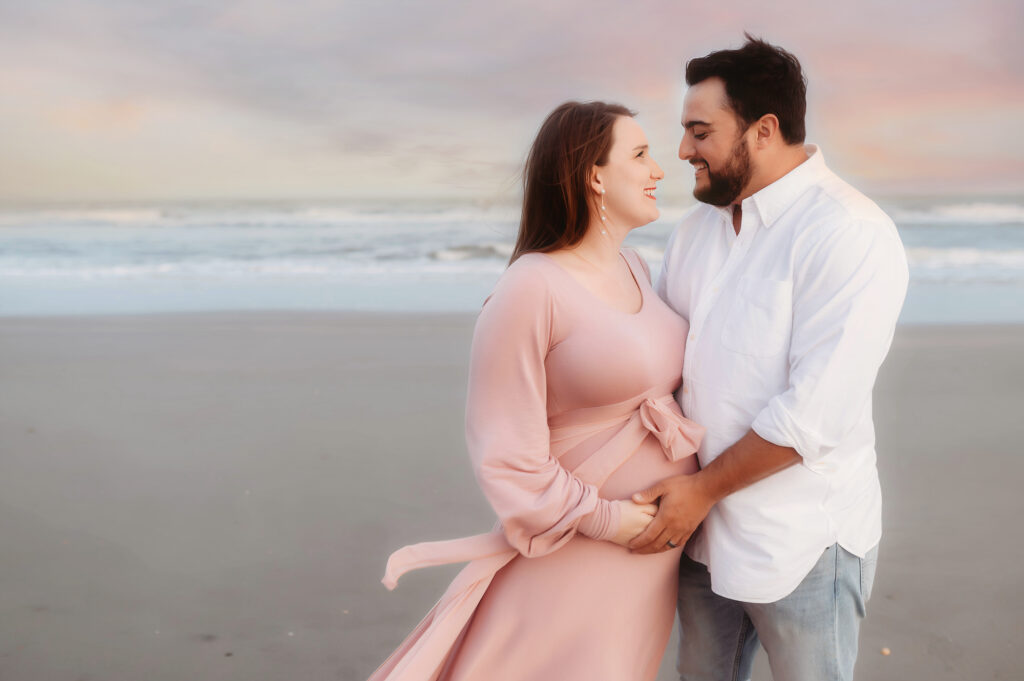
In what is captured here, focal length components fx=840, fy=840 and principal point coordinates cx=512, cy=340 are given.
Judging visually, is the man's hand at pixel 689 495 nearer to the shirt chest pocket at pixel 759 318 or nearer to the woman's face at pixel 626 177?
the shirt chest pocket at pixel 759 318

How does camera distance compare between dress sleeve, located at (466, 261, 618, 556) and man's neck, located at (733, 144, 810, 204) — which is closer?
dress sleeve, located at (466, 261, 618, 556)

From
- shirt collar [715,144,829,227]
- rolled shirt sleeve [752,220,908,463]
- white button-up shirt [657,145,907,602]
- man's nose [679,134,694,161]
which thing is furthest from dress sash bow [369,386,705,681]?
Result: man's nose [679,134,694,161]

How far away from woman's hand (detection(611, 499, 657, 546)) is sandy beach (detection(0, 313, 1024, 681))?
5.42 ft

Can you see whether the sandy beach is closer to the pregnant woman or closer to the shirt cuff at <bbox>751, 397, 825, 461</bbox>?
the pregnant woman

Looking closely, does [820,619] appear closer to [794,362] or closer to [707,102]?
[794,362]

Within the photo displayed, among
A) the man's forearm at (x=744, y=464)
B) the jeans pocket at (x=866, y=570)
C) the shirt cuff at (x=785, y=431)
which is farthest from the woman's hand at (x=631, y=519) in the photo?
the jeans pocket at (x=866, y=570)

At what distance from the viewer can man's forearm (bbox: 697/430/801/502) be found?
6.17 ft

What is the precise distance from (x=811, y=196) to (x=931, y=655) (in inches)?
86.8

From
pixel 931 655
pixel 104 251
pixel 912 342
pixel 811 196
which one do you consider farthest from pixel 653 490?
pixel 104 251

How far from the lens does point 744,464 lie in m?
1.91

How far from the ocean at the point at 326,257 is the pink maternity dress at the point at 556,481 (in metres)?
6.35

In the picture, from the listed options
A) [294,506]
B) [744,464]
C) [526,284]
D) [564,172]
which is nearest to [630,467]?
[744,464]

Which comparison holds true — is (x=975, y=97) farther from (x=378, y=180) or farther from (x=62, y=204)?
(x=62, y=204)

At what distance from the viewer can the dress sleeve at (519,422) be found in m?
1.88
